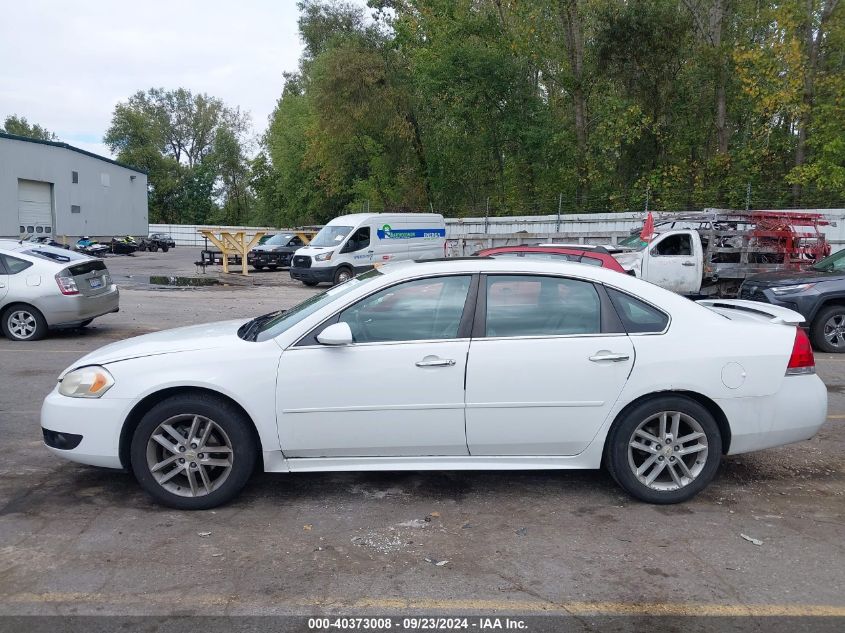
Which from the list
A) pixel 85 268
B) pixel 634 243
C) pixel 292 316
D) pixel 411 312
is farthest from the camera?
pixel 634 243

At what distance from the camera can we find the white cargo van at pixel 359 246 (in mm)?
22516

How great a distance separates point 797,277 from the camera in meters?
11.0

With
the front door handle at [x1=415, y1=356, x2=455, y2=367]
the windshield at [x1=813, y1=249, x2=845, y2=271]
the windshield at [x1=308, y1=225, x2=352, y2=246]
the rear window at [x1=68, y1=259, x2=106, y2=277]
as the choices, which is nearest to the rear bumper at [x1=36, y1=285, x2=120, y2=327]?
the rear window at [x1=68, y1=259, x2=106, y2=277]

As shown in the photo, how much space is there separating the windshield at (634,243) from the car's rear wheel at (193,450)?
13.7 meters

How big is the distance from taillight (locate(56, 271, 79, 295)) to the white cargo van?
11728 millimetres

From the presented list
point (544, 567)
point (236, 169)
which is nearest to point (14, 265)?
point (544, 567)

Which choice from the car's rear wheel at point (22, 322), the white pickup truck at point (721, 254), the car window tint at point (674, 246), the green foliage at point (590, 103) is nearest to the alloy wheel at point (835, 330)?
the white pickup truck at point (721, 254)

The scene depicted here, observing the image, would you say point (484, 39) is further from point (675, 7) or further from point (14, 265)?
point (14, 265)

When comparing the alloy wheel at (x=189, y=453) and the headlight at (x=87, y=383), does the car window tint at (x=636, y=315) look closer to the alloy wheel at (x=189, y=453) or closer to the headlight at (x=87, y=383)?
the alloy wheel at (x=189, y=453)

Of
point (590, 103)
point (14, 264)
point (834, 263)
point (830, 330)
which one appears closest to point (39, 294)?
point (14, 264)

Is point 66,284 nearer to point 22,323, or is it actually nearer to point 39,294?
point 39,294

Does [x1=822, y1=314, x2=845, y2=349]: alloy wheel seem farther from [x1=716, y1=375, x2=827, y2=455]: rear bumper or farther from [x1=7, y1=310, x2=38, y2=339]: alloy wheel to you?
[x1=7, y1=310, x2=38, y2=339]: alloy wheel

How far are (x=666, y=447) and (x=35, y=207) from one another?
159 ft

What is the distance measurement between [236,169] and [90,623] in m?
86.7
